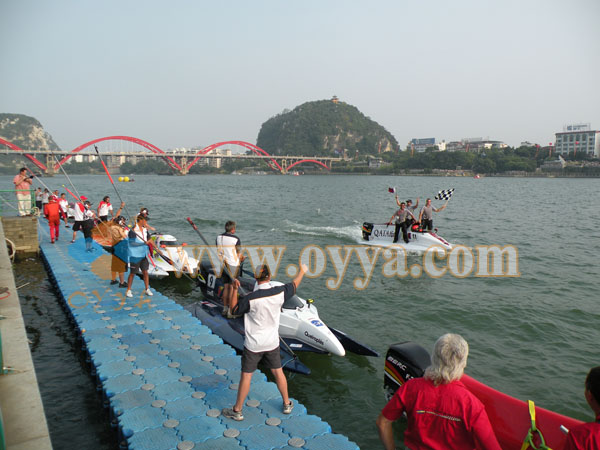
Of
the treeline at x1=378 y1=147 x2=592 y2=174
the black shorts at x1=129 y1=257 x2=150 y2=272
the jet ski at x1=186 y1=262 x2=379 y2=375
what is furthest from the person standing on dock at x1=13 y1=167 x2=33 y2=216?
the treeline at x1=378 y1=147 x2=592 y2=174

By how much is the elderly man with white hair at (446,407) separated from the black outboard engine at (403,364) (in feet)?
9.62

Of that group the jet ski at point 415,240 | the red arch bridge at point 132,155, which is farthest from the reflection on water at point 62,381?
the red arch bridge at point 132,155

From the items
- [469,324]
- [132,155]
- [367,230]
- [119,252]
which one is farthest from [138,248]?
[132,155]

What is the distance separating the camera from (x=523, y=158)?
134750mm

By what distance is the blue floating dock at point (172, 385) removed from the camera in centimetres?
491

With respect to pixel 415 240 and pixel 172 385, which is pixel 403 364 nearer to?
pixel 172 385

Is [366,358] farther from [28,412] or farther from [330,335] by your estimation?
→ [28,412]

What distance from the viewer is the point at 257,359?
5.04 metres

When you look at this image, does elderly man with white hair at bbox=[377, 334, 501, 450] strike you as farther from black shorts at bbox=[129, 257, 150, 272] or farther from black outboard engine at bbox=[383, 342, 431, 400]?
black shorts at bbox=[129, 257, 150, 272]

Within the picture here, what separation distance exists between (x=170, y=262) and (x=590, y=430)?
1274 cm

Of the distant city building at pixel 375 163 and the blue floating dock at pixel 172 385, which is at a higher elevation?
the distant city building at pixel 375 163

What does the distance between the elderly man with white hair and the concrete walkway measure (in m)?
3.88

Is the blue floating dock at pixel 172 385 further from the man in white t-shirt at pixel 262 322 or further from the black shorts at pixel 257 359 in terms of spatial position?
the black shorts at pixel 257 359

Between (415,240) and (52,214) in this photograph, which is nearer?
(52,214)
